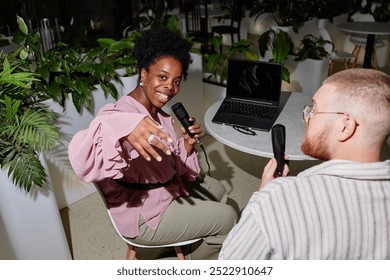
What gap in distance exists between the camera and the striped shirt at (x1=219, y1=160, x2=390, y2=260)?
0.81 meters

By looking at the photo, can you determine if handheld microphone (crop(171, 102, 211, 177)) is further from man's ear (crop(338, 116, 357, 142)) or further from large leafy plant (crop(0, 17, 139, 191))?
man's ear (crop(338, 116, 357, 142))

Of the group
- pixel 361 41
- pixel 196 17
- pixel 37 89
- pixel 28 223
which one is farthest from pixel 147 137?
pixel 196 17

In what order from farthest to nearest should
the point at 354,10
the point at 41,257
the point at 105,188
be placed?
the point at 354,10 → the point at 41,257 → the point at 105,188

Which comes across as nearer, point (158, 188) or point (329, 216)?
point (329, 216)

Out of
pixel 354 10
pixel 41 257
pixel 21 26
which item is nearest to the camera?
pixel 41 257

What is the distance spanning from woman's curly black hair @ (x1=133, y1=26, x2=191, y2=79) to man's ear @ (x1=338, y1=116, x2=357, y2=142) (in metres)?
0.96

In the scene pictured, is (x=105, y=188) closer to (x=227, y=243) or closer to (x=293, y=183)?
(x=227, y=243)

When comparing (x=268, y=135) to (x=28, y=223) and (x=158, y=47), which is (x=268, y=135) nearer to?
(x=158, y=47)

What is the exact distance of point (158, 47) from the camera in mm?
1634

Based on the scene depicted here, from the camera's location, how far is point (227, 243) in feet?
2.97

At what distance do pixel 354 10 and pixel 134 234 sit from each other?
5894mm

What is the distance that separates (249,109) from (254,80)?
185 millimetres

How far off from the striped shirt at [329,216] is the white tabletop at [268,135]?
0.81 metres
